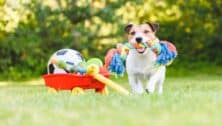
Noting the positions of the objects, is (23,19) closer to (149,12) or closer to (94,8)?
(94,8)

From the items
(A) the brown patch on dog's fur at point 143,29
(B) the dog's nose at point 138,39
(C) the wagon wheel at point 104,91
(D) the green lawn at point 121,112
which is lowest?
(C) the wagon wheel at point 104,91

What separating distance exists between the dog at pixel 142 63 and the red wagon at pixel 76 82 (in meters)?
0.28

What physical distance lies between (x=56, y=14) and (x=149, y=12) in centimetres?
224

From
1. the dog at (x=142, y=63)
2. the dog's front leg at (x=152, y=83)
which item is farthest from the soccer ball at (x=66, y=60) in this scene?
the dog's front leg at (x=152, y=83)

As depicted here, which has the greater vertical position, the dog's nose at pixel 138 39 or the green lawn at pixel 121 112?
the dog's nose at pixel 138 39

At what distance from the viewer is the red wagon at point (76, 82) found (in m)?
7.08

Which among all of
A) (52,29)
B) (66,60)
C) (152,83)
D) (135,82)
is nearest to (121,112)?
(152,83)

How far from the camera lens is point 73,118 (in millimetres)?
3807

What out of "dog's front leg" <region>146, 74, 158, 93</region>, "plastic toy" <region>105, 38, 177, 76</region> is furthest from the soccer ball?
"dog's front leg" <region>146, 74, 158, 93</region>

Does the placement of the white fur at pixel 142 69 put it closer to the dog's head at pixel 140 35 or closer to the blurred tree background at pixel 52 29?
the dog's head at pixel 140 35

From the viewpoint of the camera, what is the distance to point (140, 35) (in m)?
7.08

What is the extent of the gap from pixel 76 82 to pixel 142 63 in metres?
0.69

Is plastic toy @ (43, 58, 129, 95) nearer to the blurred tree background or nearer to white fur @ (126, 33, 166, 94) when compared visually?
white fur @ (126, 33, 166, 94)

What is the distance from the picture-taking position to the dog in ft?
23.3
